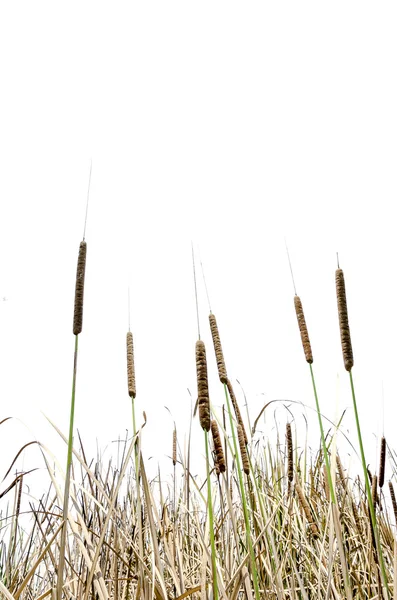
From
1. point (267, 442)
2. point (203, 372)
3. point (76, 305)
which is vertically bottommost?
point (203, 372)

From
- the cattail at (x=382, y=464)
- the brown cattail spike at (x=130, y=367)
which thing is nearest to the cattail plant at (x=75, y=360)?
the brown cattail spike at (x=130, y=367)

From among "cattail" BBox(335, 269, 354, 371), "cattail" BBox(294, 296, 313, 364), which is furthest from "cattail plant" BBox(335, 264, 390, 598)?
"cattail" BBox(294, 296, 313, 364)

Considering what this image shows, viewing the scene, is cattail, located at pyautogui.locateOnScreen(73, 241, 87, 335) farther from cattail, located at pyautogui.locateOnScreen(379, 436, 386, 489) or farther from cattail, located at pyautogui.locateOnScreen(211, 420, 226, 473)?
cattail, located at pyautogui.locateOnScreen(379, 436, 386, 489)

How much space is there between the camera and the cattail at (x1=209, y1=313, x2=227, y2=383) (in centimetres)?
128

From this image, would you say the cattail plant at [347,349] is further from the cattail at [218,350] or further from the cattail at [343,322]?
the cattail at [218,350]

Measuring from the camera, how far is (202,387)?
1.08 m

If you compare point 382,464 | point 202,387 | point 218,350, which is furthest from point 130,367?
point 382,464

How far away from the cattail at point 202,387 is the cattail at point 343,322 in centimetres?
43

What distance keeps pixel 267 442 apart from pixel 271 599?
176cm

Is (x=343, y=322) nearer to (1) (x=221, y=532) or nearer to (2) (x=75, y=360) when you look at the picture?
(2) (x=75, y=360)

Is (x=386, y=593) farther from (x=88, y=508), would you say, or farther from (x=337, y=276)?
(x=88, y=508)

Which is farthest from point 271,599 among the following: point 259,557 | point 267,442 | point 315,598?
point 267,442

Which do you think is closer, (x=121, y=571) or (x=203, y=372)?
(x=203, y=372)

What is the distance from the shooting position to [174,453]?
2.71 m
